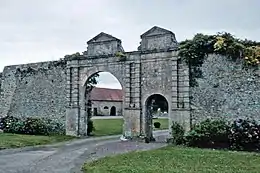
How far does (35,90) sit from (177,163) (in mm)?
13337

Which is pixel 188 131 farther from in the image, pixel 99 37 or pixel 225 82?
pixel 99 37

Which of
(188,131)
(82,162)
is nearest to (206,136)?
(188,131)

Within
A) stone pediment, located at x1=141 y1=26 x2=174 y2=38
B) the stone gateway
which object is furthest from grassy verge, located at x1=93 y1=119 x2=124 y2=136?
stone pediment, located at x1=141 y1=26 x2=174 y2=38

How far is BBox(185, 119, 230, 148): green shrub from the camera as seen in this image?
1389 centimetres

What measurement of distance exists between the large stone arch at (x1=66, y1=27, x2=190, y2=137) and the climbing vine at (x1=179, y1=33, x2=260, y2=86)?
41 cm

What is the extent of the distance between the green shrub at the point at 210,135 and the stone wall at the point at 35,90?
26.7 feet

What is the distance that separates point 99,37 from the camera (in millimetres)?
18422

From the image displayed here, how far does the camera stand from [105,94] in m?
56.0

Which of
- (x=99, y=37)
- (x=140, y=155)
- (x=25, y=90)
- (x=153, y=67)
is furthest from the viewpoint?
(x=25, y=90)

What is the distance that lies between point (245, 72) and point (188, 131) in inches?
140

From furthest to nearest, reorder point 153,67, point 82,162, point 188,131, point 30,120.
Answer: point 30,120 → point 153,67 → point 188,131 → point 82,162

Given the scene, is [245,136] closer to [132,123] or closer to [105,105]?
[132,123]

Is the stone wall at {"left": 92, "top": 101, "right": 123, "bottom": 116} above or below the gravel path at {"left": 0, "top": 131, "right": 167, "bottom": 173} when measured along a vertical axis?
above

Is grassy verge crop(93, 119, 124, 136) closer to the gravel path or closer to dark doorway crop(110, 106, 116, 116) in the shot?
the gravel path
